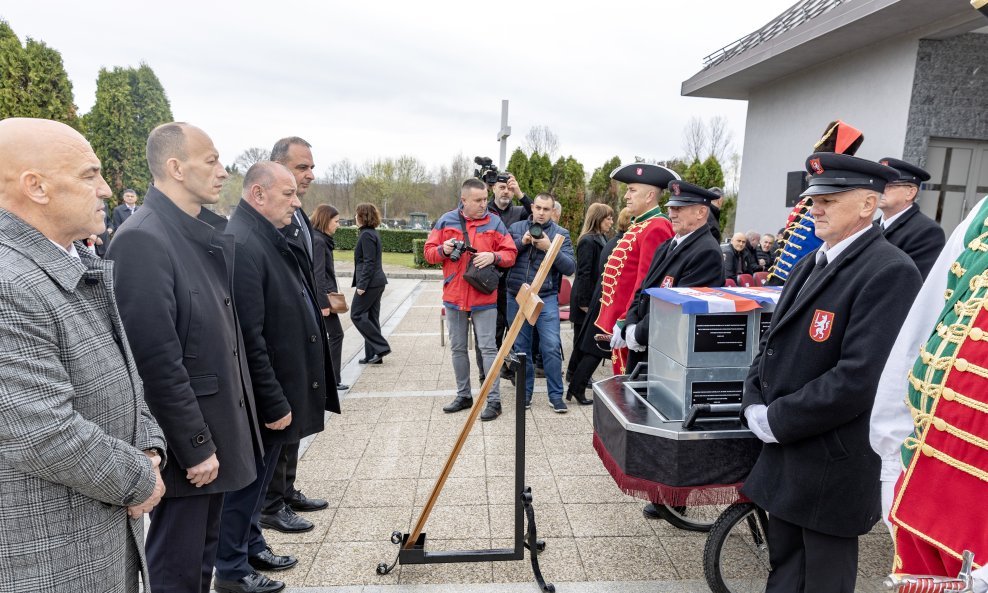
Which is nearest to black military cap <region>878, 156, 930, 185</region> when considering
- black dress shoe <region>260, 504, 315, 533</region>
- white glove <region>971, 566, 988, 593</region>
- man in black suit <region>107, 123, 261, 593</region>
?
white glove <region>971, 566, 988, 593</region>

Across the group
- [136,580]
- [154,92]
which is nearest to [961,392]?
[136,580]

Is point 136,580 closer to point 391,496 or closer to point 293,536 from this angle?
point 293,536

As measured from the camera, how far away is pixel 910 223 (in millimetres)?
3539

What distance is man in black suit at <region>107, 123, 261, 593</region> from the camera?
1902 mm

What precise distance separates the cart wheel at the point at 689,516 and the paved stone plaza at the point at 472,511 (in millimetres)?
62

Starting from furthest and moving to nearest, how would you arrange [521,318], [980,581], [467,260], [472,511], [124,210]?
[124,210]
[467,260]
[472,511]
[521,318]
[980,581]

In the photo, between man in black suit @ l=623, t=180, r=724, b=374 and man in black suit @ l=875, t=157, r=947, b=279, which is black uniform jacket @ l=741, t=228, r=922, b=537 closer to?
man in black suit @ l=623, t=180, r=724, b=374

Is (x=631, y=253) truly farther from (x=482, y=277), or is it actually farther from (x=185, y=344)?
(x=185, y=344)

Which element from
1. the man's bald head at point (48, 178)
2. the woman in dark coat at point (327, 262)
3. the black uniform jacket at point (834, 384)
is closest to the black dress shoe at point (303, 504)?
the woman in dark coat at point (327, 262)

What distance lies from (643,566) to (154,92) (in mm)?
30449

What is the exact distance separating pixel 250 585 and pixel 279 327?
1.23 metres

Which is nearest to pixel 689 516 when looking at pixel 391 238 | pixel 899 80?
pixel 899 80

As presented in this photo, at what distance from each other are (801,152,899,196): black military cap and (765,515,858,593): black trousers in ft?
4.15

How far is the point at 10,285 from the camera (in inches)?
52.4
